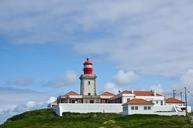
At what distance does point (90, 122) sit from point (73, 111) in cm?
1745

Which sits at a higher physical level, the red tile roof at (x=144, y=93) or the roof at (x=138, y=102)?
the red tile roof at (x=144, y=93)

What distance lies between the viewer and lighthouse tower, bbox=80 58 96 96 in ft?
317

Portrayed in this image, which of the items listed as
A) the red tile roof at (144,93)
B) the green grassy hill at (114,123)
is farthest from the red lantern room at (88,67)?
the green grassy hill at (114,123)

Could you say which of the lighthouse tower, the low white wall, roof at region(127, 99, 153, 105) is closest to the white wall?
roof at region(127, 99, 153, 105)

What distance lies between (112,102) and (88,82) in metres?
6.43

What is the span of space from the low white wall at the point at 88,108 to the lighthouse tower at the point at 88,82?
9.14 m

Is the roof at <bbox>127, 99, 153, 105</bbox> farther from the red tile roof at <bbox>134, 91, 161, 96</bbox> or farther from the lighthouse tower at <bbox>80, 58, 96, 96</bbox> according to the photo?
the lighthouse tower at <bbox>80, 58, 96, 96</bbox>

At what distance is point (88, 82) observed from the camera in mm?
97000

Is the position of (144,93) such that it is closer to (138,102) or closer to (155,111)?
(138,102)

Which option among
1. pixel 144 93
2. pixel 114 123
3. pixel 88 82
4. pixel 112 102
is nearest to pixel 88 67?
pixel 88 82

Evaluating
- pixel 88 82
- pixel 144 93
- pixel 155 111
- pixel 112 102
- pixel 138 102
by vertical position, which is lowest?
pixel 155 111

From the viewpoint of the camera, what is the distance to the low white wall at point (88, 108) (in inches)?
3413

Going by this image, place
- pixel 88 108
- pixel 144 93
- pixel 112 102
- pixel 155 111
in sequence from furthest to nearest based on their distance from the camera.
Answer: pixel 112 102 < pixel 144 93 < pixel 88 108 < pixel 155 111

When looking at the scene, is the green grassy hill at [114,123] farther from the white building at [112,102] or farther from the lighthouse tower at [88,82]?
the lighthouse tower at [88,82]
